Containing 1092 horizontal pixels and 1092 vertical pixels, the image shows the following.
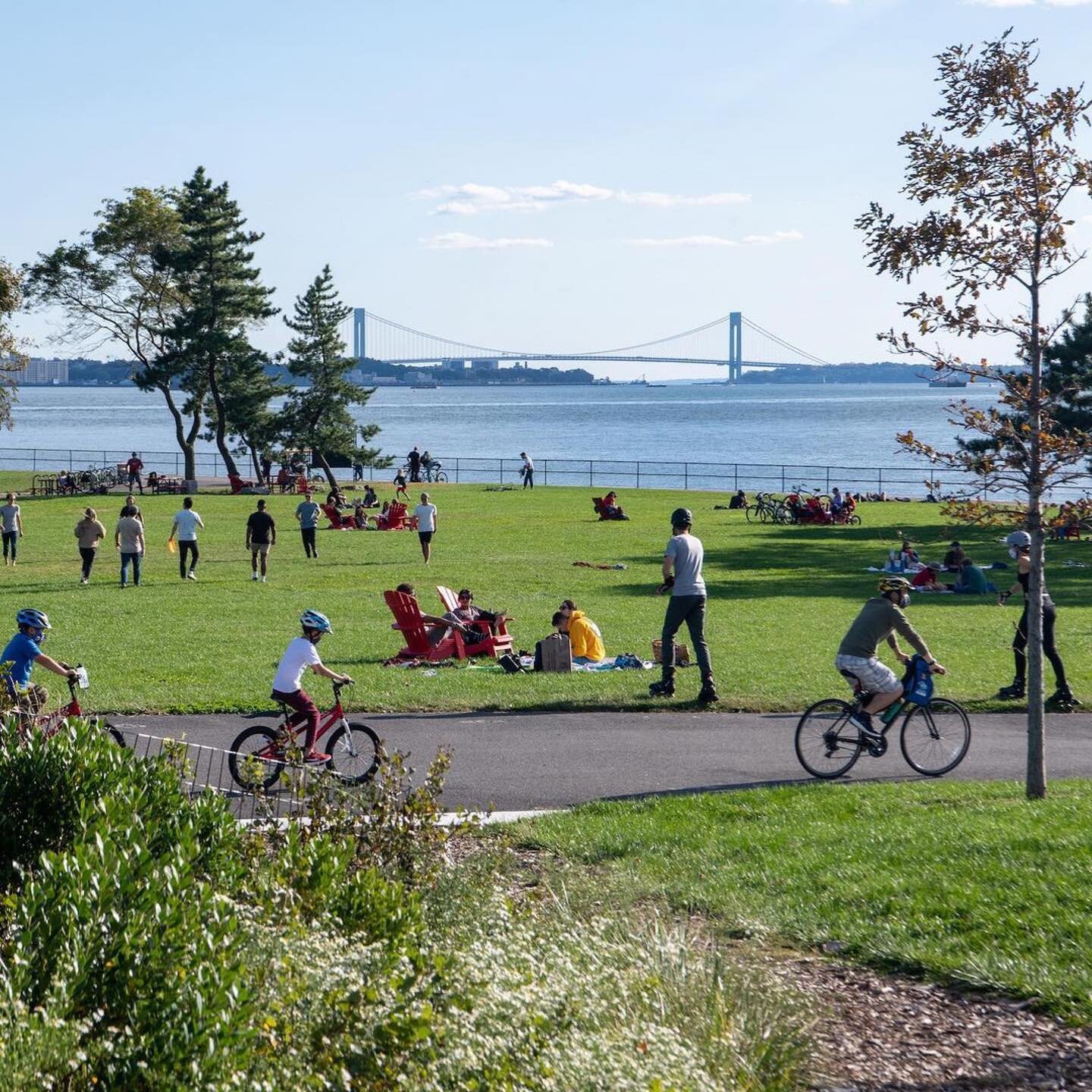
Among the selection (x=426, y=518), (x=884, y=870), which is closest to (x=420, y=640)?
(x=884, y=870)

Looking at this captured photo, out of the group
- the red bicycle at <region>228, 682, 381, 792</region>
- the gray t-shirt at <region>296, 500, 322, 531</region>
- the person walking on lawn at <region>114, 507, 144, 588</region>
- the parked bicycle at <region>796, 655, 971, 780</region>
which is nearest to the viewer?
the red bicycle at <region>228, 682, 381, 792</region>

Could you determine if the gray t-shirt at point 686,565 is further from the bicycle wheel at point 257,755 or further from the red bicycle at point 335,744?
the bicycle wheel at point 257,755

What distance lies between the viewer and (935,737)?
12.0 metres

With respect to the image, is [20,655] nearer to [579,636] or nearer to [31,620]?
[31,620]

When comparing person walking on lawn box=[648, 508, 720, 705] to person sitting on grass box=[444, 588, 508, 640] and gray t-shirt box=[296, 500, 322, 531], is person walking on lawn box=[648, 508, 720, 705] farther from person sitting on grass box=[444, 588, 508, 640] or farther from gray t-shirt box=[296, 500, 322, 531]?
gray t-shirt box=[296, 500, 322, 531]

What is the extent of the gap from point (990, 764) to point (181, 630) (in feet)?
39.7

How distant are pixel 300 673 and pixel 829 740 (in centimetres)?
433

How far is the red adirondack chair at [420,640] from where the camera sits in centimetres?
1816

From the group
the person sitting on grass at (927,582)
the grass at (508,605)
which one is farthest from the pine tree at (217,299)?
the person sitting on grass at (927,582)

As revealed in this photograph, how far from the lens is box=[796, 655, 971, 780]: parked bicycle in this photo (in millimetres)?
11844

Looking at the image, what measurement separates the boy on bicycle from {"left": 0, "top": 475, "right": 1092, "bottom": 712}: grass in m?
3.52

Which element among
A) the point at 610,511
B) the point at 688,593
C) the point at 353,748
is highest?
the point at 610,511

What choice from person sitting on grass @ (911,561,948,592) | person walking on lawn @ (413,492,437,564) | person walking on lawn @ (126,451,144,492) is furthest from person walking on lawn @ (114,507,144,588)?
person walking on lawn @ (126,451,144,492)

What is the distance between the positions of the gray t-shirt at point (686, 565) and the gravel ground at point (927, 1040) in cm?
816
